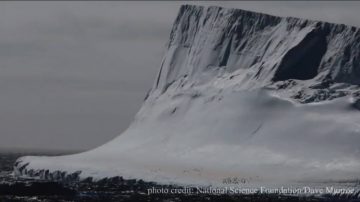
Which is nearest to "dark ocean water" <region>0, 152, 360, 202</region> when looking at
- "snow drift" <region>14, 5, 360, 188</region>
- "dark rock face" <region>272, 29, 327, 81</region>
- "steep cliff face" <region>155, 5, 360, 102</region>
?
"snow drift" <region>14, 5, 360, 188</region>

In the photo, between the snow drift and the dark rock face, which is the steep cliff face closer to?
the dark rock face

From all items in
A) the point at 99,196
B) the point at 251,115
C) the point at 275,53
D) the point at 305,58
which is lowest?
the point at 99,196

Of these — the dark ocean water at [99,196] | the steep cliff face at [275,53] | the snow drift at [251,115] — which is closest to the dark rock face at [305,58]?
the steep cliff face at [275,53]

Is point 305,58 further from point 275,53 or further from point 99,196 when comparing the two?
point 99,196

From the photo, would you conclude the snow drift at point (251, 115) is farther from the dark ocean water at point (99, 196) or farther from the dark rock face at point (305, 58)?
the dark ocean water at point (99, 196)

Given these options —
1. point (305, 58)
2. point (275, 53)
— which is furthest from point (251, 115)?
point (305, 58)

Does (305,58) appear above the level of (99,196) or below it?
above
